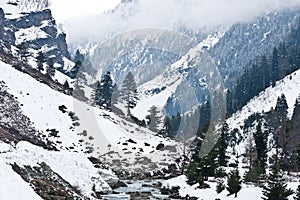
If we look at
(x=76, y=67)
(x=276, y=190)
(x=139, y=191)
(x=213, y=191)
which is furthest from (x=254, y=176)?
(x=76, y=67)

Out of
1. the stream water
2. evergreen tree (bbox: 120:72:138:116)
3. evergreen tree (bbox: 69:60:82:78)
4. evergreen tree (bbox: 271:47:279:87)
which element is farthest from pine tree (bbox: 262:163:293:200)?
evergreen tree (bbox: 271:47:279:87)

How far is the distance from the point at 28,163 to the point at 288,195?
19.8 meters

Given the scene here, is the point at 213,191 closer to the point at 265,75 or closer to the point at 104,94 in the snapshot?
the point at 104,94

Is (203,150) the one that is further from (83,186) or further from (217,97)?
(217,97)

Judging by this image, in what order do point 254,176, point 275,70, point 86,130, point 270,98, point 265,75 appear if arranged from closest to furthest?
point 254,176
point 86,130
point 270,98
point 275,70
point 265,75

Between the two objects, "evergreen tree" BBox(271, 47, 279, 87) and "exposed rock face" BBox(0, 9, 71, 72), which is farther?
"exposed rock face" BBox(0, 9, 71, 72)

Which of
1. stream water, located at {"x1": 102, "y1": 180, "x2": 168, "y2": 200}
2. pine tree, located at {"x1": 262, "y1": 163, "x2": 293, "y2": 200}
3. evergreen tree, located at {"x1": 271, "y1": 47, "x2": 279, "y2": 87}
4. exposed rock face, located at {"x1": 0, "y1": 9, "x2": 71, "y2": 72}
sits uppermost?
exposed rock face, located at {"x1": 0, "y1": 9, "x2": 71, "y2": 72}

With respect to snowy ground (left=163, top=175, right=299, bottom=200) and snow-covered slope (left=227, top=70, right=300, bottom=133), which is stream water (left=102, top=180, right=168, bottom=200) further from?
snow-covered slope (left=227, top=70, right=300, bottom=133)

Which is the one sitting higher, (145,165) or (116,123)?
(116,123)

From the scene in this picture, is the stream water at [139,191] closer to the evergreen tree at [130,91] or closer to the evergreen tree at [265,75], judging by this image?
the evergreen tree at [130,91]

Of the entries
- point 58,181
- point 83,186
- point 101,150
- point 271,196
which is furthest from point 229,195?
point 101,150

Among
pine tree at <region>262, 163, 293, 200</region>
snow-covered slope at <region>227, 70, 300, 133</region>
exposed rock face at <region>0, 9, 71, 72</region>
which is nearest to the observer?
pine tree at <region>262, 163, 293, 200</region>

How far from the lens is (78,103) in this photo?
275ft

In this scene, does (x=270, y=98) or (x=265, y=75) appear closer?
(x=270, y=98)
